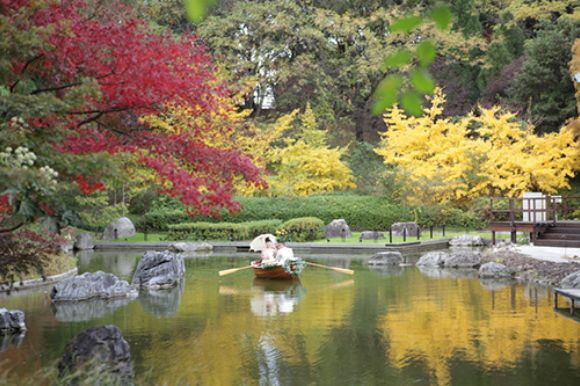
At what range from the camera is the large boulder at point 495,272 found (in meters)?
19.3

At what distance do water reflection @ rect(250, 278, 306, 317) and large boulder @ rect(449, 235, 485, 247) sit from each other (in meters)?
10.1

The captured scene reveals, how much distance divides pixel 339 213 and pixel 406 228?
382cm

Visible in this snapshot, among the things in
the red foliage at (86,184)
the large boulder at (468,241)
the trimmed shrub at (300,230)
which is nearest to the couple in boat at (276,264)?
the trimmed shrub at (300,230)

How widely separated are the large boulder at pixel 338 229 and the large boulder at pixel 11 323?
1844 centimetres

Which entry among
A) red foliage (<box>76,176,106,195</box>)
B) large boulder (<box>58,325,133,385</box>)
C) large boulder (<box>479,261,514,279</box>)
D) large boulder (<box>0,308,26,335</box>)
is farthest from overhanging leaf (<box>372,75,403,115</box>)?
large boulder (<box>479,261,514,279</box>)

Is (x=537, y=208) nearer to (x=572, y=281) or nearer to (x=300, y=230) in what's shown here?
(x=300, y=230)

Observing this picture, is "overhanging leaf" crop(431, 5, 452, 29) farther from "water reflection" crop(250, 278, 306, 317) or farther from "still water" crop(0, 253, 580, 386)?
"water reflection" crop(250, 278, 306, 317)

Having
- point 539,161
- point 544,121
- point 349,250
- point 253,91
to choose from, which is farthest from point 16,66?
point 253,91

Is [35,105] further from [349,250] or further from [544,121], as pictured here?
[544,121]

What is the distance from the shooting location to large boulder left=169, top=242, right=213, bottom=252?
28.5 metres

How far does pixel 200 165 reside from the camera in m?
9.46

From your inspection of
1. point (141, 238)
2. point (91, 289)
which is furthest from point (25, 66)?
point (141, 238)

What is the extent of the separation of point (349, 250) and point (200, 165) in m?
17.7

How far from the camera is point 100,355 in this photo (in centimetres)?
979
